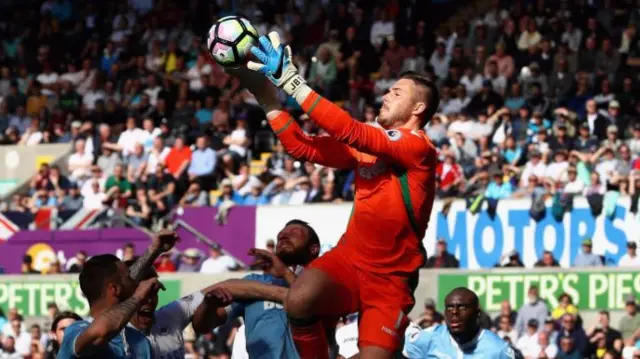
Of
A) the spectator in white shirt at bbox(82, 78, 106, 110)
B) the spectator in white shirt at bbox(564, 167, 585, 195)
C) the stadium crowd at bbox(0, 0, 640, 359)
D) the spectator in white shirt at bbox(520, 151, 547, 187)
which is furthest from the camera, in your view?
the spectator in white shirt at bbox(82, 78, 106, 110)

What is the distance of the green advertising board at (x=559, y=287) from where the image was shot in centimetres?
1942

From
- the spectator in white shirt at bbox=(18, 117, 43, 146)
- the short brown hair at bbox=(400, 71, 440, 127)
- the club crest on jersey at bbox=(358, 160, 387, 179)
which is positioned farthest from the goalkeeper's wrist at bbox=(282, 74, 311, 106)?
the spectator in white shirt at bbox=(18, 117, 43, 146)

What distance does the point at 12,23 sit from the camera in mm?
32625

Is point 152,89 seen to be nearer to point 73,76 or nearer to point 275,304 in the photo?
point 73,76

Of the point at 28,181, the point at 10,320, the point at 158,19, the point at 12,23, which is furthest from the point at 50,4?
the point at 10,320

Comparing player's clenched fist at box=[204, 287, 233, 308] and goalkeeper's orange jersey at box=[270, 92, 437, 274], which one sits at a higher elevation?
goalkeeper's orange jersey at box=[270, 92, 437, 274]

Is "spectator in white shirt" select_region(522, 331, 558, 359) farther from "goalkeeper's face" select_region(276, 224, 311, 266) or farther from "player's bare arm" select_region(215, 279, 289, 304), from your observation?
"player's bare arm" select_region(215, 279, 289, 304)

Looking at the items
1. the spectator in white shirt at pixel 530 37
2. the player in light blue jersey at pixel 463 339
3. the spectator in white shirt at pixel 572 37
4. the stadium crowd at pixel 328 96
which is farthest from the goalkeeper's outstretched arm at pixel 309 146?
the spectator in white shirt at pixel 530 37

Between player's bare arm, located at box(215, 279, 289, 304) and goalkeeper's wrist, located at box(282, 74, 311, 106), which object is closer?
goalkeeper's wrist, located at box(282, 74, 311, 106)

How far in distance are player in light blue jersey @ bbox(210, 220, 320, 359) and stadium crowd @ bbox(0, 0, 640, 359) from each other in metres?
8.41

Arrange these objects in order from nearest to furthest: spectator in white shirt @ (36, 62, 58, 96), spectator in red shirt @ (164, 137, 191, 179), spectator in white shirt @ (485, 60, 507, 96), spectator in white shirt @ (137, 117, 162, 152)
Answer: spectator in white shirt @ (485, 60, 507, 96)
spectator in red shirt @ (164, 137, 191, 179)
spectator in white shirt @ (137, 117, 162, 152)
spectator in white shirt @ (36, 62, 58, 96)

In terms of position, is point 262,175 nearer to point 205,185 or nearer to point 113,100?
point 205,185

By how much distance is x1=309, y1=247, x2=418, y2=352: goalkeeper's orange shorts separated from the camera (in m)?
8.49

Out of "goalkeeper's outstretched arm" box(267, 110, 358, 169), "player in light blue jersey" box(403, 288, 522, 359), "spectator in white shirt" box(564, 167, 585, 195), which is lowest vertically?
"player in light blue jersey" box(403, 288, 522, 359)
